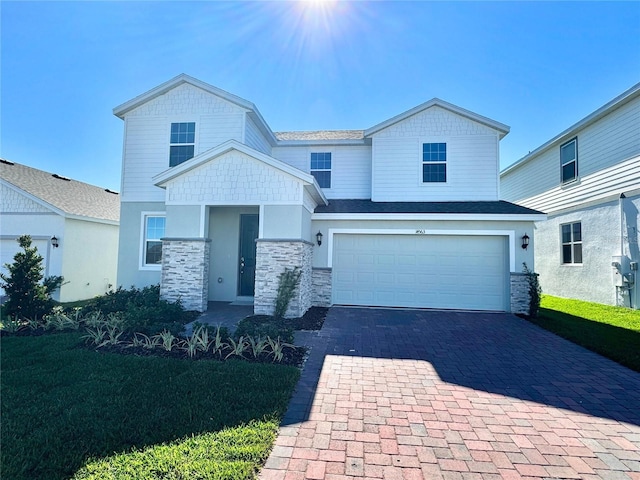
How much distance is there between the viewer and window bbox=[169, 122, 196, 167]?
35.3 ft

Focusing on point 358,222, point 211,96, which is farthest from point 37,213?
point 358,222

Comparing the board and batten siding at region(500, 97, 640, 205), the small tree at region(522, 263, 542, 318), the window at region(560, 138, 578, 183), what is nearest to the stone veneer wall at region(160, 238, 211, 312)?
the small tree at region(522, 263, 542, 318)

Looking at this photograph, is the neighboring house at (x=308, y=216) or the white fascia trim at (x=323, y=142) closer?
the neighboring house at (x=308, y=216)

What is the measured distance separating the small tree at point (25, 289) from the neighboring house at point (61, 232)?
3398 millimetres

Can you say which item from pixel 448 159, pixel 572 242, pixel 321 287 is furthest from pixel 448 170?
pixel 321 287

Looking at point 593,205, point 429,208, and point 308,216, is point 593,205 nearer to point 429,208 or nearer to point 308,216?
point 429,208

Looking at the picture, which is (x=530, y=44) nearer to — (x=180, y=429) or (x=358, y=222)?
(x=358, y=222)

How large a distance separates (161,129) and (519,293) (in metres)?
12.9

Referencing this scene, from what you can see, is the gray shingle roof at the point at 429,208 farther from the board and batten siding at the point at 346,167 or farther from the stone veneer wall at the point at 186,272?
the stone veneer wall at the point at 186,272

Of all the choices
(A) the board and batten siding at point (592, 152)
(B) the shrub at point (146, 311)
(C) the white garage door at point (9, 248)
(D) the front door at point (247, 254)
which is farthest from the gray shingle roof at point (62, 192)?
(A) the board and batten siding at point (592, 152)

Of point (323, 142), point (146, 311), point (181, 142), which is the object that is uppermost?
point (323, 142)

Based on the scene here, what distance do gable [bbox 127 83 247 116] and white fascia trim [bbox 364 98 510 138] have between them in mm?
5044

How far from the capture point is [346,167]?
12609 millimetres

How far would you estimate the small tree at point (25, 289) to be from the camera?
741cm
